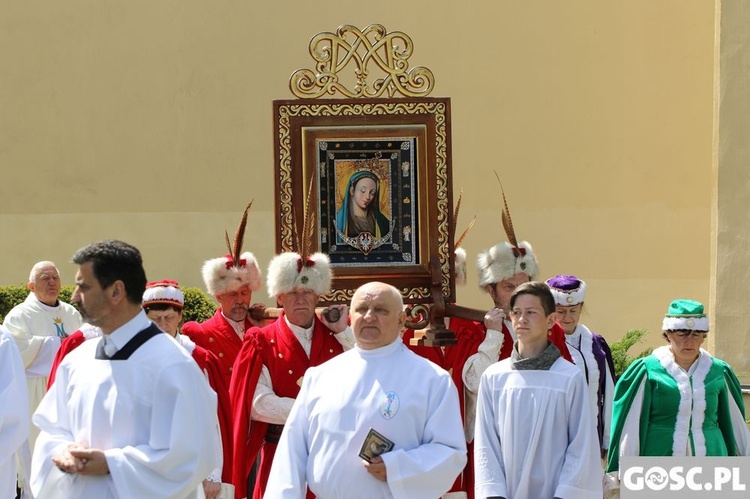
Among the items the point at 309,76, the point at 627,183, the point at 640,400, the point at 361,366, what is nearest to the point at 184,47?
the point at 627,183

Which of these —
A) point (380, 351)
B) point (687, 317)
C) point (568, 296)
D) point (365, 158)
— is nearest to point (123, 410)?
point (380, 351)

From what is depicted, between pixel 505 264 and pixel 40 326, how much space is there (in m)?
4.52

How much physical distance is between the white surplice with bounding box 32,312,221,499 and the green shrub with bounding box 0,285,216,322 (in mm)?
7684

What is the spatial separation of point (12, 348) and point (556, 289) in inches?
149

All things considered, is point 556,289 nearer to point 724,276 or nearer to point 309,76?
point 309,76

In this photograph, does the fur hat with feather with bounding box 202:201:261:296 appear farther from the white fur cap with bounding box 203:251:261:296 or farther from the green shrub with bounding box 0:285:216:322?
the green shrub with bounding box 0:285:216:322

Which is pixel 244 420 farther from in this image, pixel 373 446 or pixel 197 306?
pixel 197 306

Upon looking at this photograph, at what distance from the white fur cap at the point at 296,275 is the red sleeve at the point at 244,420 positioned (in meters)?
0.35

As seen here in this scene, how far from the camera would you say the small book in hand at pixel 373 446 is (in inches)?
221

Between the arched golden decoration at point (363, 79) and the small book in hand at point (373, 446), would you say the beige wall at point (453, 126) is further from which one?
the small book in hand at point (373, 446)

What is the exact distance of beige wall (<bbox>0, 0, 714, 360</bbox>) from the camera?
43.8 ft

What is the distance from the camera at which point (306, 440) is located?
19.2 feet

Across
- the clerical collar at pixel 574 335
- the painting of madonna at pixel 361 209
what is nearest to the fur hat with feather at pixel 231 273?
the painting of madonna at pixel 361 209

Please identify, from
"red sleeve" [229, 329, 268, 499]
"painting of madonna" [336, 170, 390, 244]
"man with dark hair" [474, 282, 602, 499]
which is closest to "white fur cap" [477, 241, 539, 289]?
"painting of madonna" [336, 170, 390, 244]
